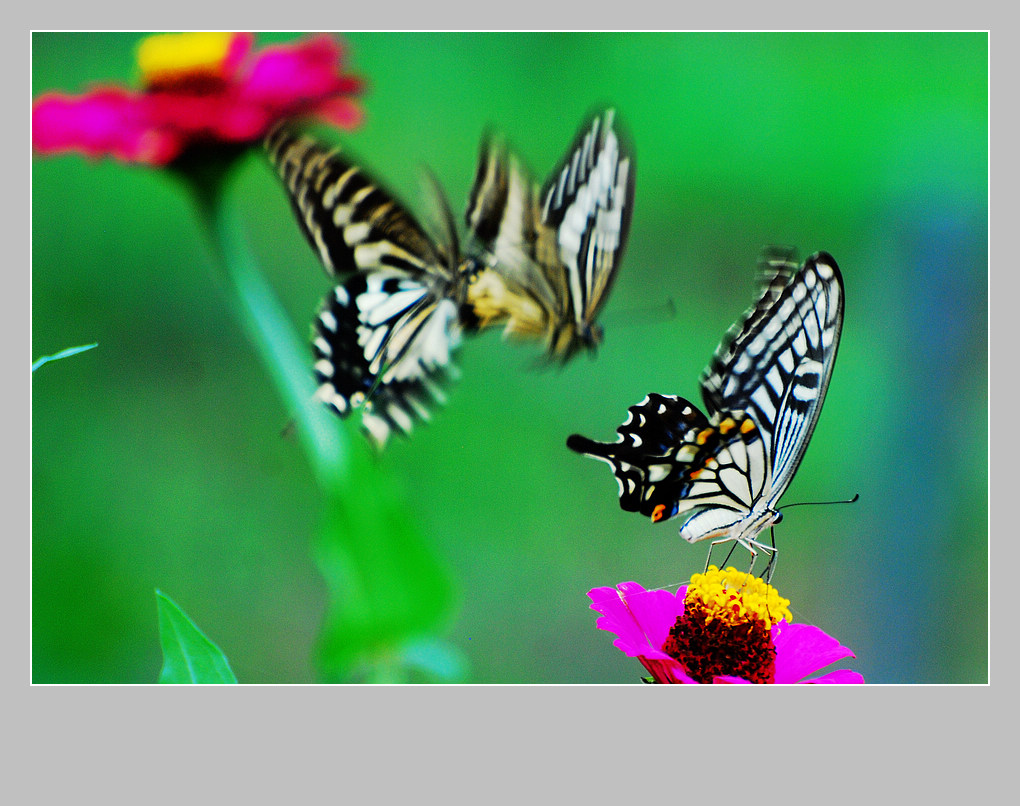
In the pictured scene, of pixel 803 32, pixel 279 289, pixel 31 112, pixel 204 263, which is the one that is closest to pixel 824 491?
pixel 803 32

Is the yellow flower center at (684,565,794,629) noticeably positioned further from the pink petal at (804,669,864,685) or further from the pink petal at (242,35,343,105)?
the pink petal at (242,35,343,105)

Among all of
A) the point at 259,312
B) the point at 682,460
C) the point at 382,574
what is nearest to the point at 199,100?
the point at 259,312

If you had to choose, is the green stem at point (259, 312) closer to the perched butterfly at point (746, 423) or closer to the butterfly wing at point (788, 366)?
the perched butterfly at point (746, 423)

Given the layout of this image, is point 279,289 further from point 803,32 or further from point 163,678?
point 803,32

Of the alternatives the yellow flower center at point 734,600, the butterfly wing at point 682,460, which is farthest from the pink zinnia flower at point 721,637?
the butterfly wing at point 682,460

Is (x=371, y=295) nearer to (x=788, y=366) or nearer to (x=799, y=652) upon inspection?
(x=788, y=366)
